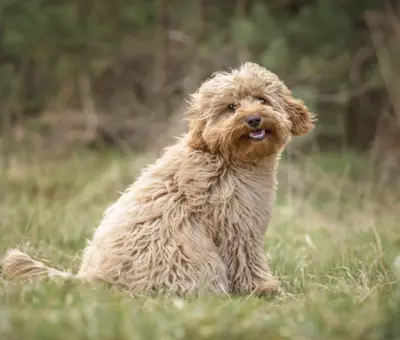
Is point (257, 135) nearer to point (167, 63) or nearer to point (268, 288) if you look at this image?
point (268, 288)

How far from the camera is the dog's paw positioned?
5.50 m

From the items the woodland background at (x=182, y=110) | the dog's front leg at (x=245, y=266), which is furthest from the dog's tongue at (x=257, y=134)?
the woodland background at (x=182, y=110)

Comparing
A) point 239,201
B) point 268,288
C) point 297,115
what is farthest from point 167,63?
point 268,288

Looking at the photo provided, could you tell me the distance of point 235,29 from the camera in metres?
12.2

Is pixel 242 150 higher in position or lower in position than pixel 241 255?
higher

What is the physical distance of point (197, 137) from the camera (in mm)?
5617

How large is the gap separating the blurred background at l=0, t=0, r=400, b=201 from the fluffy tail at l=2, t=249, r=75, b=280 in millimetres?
6327

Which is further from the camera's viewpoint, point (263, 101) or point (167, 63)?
point (167, 63)

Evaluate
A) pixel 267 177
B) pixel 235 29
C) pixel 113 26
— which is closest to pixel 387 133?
pixel 235 29

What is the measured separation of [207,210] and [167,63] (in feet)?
27.5

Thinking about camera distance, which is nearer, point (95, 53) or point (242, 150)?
point (242, 150)

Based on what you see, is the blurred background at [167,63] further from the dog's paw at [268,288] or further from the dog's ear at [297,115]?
the dog's paw at [268,288]

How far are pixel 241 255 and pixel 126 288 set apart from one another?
72 centimetres

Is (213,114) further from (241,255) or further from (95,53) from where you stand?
(95,53)
